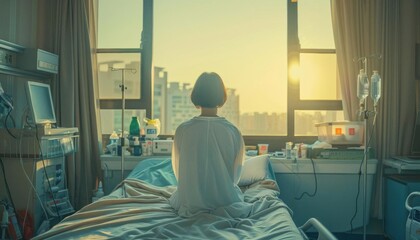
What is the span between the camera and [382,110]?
3.41 metres

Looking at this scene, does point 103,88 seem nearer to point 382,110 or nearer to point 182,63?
point 182,63

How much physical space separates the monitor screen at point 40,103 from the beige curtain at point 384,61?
236cm

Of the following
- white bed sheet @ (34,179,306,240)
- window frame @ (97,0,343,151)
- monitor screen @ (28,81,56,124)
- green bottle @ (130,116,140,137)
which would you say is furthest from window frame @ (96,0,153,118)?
white bed sheet @ (34,179,306,240)

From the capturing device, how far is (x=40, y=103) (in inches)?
120

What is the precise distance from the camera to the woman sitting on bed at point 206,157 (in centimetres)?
211

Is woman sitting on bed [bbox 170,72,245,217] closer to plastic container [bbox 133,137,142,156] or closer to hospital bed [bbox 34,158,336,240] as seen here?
hospital bed [bbox 34,158,336,240]

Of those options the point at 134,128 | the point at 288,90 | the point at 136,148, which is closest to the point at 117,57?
the point at 134,128

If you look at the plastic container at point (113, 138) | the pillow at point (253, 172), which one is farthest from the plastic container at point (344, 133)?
the plastic container at point (113, 138)

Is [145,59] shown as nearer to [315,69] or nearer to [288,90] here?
[288,90]


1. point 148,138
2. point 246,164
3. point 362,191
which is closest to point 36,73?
point 148,138

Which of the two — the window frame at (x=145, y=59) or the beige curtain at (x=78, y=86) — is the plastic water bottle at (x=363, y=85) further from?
the beige curtain at (x=78, y=86)

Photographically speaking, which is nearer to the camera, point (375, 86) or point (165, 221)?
point (165, 221)

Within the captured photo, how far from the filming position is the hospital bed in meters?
1.78

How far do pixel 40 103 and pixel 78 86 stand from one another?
1.90 feet
